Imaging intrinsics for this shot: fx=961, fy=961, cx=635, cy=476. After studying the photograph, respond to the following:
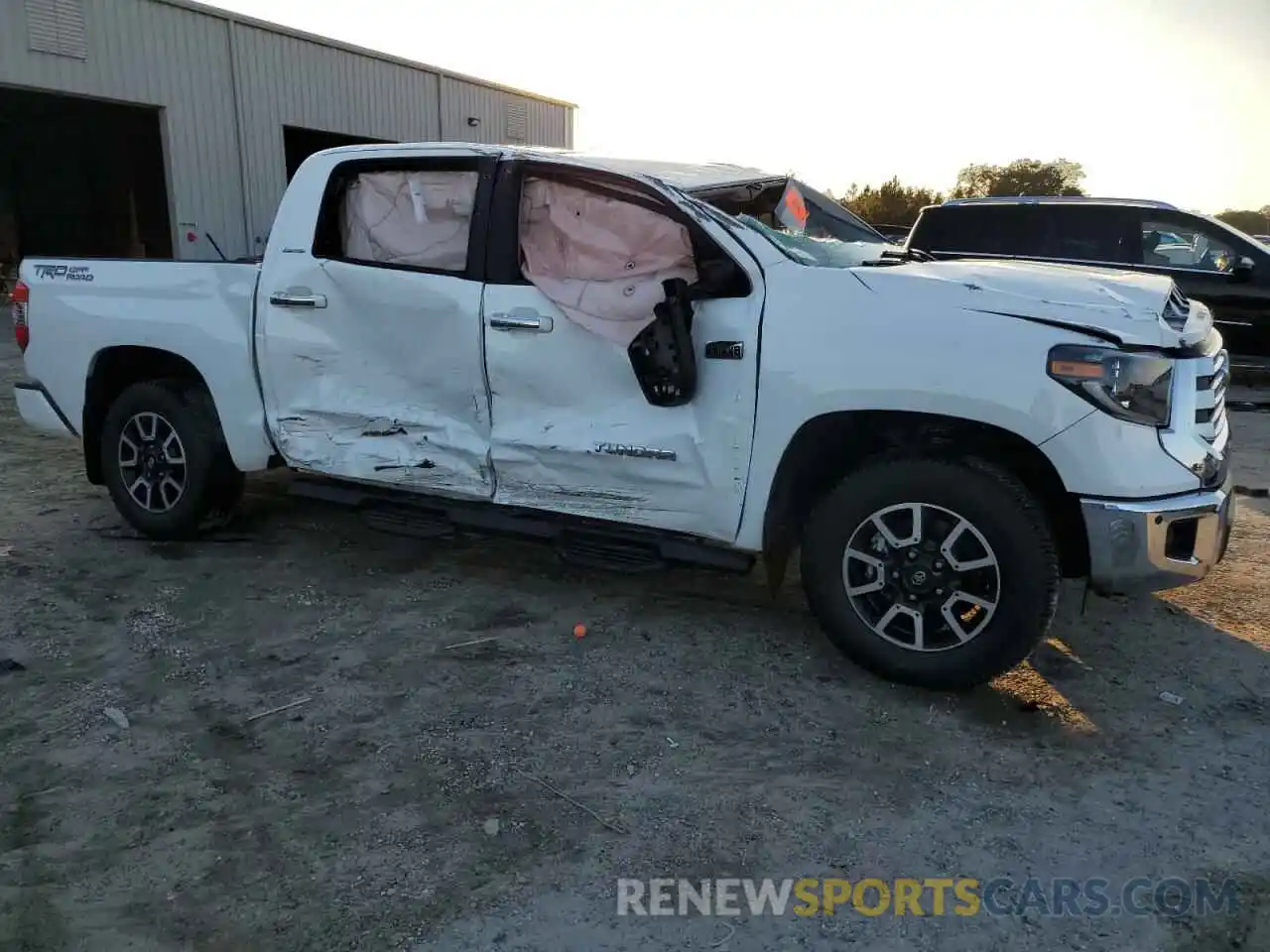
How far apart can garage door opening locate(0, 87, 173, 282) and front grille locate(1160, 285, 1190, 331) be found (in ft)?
74.5

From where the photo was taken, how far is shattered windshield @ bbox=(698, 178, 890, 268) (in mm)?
3924

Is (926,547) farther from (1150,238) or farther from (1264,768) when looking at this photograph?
(1150,238)

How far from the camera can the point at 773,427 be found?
358 cm

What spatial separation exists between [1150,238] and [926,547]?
25.1ft

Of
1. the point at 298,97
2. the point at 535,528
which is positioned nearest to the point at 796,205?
the point at 535,528

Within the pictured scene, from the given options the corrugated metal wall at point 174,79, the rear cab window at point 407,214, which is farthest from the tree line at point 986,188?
the rear cab window at point 407,214

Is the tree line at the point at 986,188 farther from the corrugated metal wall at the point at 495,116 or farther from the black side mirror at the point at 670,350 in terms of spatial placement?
the black side mirror at the point at 670,350

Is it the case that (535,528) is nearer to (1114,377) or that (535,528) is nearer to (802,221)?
(802,221)

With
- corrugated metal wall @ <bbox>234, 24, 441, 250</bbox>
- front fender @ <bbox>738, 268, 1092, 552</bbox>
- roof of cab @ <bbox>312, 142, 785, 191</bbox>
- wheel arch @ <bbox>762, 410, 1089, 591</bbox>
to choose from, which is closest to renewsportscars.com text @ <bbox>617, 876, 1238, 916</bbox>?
wheel arch @ <bbox>762, 410, 1089, 591</bbox>

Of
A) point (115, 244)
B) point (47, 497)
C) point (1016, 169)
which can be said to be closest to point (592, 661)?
point (47, 497)

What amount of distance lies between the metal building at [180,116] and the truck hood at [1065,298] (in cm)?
1239

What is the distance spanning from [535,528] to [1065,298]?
2261 millimetres

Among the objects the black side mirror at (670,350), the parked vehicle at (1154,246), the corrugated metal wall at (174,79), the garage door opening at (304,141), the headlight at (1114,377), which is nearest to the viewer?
the headlight at (1114,377)

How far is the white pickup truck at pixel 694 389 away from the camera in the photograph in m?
3.22
